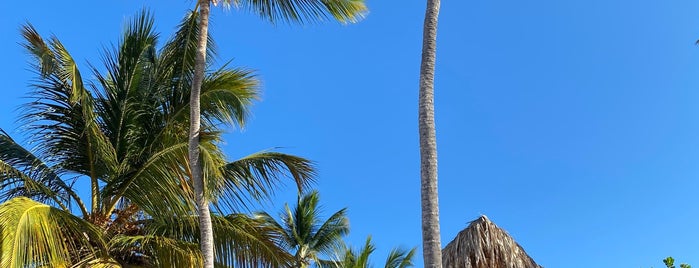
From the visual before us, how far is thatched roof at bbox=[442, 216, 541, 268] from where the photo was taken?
9.84 meters

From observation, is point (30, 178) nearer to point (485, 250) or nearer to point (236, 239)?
point (236, 239)

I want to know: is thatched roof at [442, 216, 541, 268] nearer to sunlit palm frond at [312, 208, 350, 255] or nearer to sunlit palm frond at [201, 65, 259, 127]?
sunlit palm frond at [201, 65, 259, 127]

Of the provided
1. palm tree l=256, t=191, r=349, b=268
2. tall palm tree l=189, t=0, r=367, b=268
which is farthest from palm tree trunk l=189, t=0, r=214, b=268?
palm tree l=256, t=191, r=349, b=268

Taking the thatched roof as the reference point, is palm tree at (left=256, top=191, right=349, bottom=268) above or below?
above

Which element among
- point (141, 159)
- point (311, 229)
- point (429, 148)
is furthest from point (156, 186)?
point (311, 229)

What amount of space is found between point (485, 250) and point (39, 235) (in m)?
5.64

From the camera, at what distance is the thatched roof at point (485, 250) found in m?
9.84

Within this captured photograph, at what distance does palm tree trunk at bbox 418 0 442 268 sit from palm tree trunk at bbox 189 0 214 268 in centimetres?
311

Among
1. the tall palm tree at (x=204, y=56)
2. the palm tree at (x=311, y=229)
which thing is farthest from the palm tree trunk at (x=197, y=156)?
the palm tree at (x=311, y=229)

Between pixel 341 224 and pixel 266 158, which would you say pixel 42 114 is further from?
pixel 341 224

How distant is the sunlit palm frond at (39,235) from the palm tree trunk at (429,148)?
437 cm

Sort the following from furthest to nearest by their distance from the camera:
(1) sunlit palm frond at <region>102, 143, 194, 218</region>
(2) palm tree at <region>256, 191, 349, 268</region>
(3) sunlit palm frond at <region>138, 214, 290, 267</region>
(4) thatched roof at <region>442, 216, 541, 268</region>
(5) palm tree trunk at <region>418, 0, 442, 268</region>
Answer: (2) palm tree at <region>256, 191, 349, 268</region>
(3) sunlit palm frond at <region>138, 214, 290, 267</region>
(1) sunlit palm frond at <region>102, 143, 194, 218</region>
(4) thatched roof at <region>442, 216, 541, 268</region>
(5) palm tree trunk at <region>418, 0, 442, 268</region>

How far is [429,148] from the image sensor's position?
8016 millimetres

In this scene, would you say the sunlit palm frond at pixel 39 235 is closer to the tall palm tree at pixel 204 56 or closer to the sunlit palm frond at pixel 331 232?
the tall palm tree at pixel 204 56
